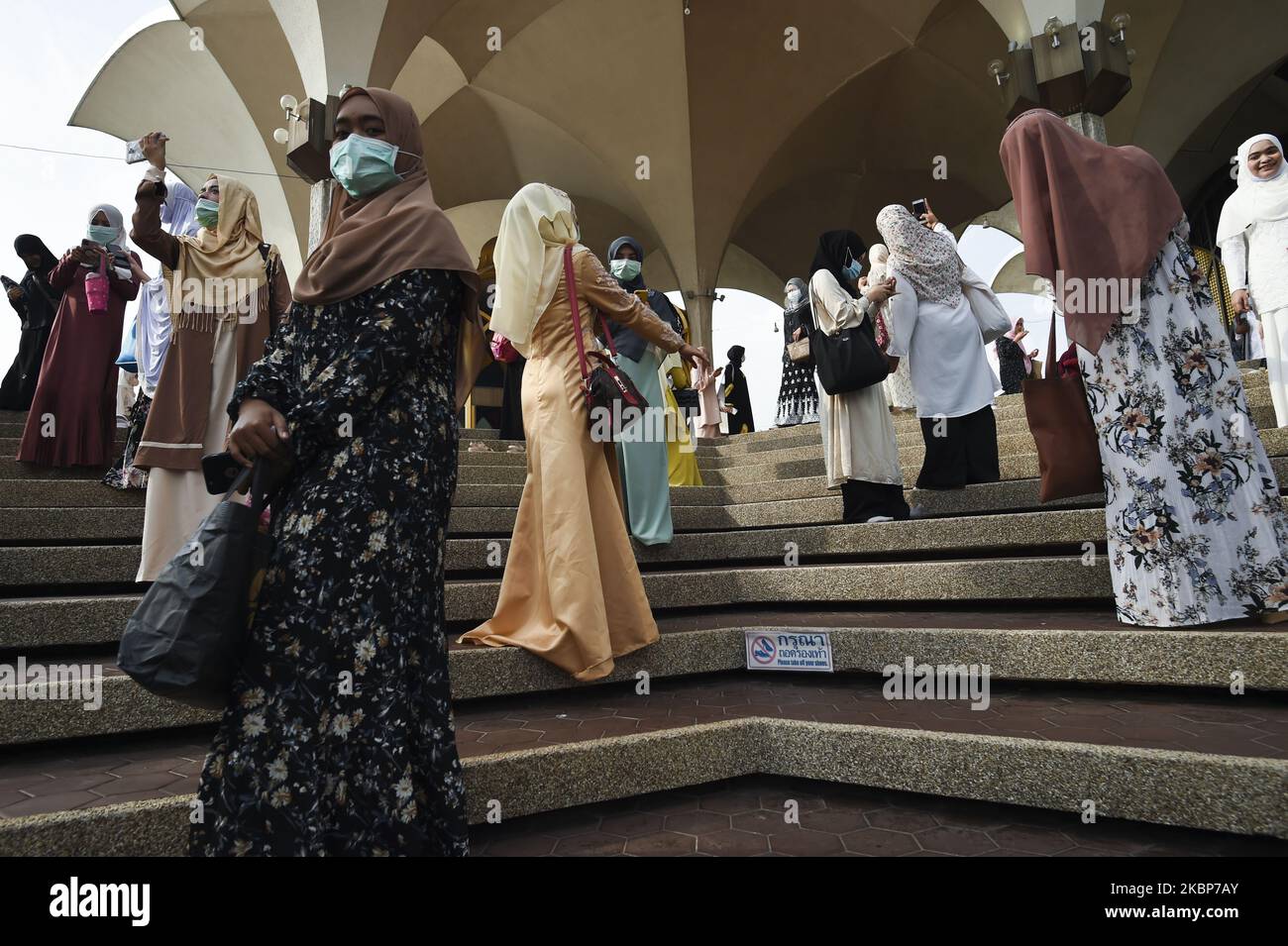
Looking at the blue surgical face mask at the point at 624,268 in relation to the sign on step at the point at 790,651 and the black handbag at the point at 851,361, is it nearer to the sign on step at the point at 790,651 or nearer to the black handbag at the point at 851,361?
the black handbag at the point at 851,361

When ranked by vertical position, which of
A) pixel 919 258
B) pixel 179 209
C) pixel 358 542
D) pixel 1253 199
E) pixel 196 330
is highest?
pixel 179 209

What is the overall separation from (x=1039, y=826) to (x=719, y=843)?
958 millimetres

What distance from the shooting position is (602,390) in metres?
3.33

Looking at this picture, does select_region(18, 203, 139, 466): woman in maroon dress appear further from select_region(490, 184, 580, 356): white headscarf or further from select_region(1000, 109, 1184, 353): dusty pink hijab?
select_region(1000, 109, 1184, 353): dusty pink hijab

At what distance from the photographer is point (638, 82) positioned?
13.9 m

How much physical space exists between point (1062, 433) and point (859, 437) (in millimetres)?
1716

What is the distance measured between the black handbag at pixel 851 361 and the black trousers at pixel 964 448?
455 mm

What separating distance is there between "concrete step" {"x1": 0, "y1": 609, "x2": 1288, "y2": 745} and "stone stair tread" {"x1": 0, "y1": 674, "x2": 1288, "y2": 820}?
0.07 meters

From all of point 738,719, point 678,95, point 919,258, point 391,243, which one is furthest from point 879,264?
point 678,95

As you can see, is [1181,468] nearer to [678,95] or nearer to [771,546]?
[771,546]

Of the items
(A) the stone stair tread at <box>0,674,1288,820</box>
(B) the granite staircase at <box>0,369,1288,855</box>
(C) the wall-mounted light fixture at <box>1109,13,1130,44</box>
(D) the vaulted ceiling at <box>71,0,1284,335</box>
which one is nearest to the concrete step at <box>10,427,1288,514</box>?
(B) the granite staircase at <box>0,369,1288,855</box>

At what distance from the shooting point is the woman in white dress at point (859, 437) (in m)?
4.75

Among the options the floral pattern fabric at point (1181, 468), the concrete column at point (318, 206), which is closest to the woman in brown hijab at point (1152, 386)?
the floral pattern fabric at point (1181, 468)

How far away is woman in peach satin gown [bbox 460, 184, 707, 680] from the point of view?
3.14m
